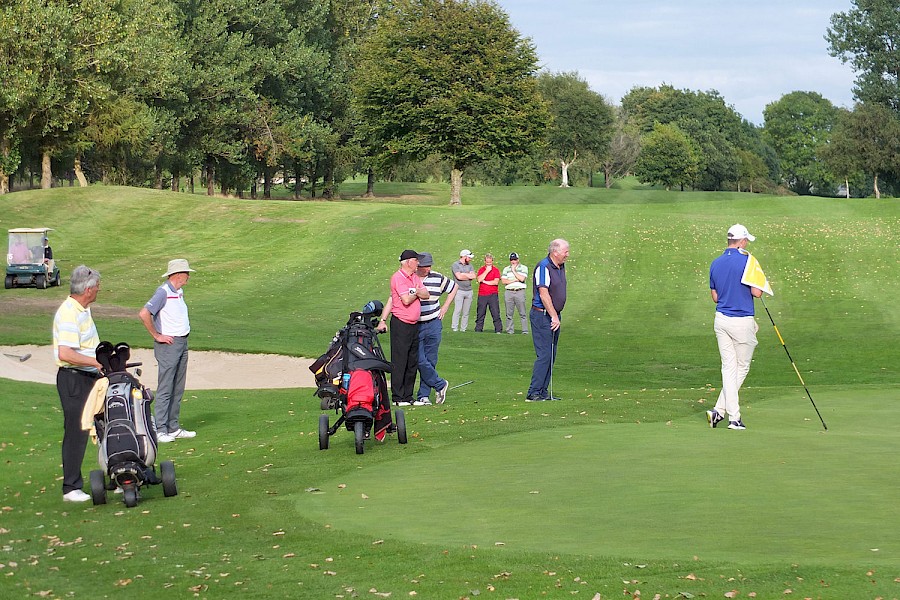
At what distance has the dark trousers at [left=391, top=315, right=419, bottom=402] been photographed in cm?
1609

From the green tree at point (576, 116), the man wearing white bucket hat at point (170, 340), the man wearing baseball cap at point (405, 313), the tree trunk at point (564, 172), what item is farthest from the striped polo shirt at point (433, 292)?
the tree trunk at point (564, 172)

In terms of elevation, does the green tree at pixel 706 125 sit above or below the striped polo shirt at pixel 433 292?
above

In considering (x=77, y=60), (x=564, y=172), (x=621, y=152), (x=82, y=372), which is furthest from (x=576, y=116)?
(x=82, y=372)

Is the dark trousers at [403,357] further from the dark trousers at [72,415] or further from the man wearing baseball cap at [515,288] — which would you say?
the man wearing baseball cap at [515,288]

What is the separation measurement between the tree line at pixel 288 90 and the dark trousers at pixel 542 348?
133 feet

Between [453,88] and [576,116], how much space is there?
49.8m

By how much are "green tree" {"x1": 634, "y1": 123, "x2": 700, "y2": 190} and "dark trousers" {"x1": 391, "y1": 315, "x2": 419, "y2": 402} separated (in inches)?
4533

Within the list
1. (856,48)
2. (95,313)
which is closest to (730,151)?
(856,48)

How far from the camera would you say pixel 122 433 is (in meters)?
10.6

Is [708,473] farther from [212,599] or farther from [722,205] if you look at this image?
[722,205]

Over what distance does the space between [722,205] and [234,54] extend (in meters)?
34.4

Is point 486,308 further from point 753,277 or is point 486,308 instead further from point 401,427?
point 401,427

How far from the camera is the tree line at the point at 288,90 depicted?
180 ft

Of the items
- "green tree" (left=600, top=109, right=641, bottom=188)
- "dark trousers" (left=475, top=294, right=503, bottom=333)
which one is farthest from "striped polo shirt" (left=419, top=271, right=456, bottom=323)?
"green tree" (left=600, top=109, right=641, bottom=188)
